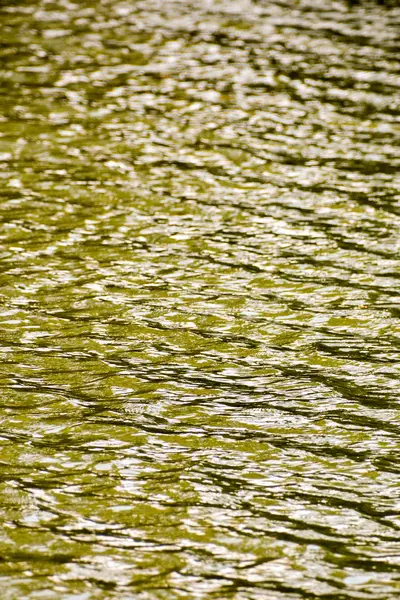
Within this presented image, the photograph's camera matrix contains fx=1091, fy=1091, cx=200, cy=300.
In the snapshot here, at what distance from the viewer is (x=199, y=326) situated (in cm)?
806

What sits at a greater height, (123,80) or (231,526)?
(123,80)

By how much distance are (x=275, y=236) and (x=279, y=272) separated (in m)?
0.91

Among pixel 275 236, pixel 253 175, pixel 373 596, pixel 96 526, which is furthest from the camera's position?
pixel 253 175

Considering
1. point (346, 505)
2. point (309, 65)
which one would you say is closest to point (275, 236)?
point (346, 505)

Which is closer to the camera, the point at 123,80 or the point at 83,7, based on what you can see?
the point at 123,80

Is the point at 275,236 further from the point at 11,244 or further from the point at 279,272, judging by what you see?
the point at 11,244

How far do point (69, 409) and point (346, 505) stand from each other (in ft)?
6.27

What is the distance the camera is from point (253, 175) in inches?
462

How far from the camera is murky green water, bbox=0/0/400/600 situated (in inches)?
211

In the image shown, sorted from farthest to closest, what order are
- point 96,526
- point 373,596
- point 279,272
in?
1. point 279,272
2. point 96,526
3. point 373,596

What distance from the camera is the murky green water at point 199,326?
211 inches

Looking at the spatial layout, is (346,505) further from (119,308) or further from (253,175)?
(253,175)

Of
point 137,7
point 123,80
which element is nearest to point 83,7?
point 137,7

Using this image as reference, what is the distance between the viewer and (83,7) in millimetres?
20219
